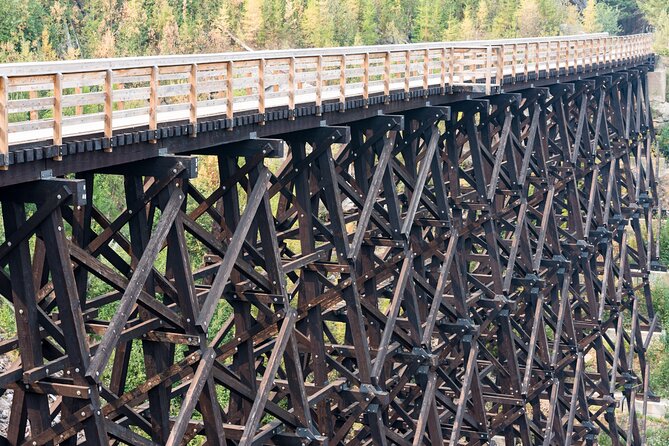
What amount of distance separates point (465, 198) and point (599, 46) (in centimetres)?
844

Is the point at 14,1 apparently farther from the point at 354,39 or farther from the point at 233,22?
the point at 354,39

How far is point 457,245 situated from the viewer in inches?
685

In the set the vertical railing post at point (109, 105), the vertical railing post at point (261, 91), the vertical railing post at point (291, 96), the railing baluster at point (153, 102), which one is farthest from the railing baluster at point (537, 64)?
the vertical railing post at point (109, 105)

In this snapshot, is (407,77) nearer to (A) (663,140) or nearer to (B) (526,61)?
(B) (526,61)

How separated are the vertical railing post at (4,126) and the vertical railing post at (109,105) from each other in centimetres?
101

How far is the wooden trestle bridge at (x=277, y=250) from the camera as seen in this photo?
9.34 m

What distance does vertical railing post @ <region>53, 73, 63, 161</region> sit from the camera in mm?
8914

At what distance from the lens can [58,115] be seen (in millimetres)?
8938

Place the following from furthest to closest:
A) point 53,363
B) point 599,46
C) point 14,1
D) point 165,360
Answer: point 14,1, point 599,46, point 165,360, point 53,363

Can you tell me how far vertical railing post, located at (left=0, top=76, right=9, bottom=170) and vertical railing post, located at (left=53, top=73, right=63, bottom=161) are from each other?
415 millimetres

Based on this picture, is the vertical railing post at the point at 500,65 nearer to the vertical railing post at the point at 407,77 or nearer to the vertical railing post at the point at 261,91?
the vertical railing post at the point at 407,77

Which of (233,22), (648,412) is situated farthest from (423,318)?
(233,22)

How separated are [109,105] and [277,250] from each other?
3113 mm

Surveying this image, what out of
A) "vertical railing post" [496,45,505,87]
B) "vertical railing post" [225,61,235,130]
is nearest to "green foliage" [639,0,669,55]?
"vertical railing post" [496,45,505,87]
